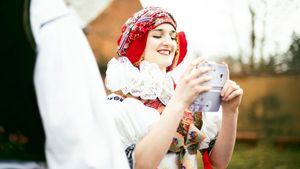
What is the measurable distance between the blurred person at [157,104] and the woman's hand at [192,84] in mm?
31

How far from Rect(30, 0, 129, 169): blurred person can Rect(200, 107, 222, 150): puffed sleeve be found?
97 cm

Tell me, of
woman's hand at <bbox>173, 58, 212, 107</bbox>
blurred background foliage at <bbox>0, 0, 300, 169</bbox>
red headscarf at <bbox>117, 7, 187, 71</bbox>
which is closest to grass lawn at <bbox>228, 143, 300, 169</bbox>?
blurred background foliage at <bbox>0, 0, 300, 169</bbox>

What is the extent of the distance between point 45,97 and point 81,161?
149mm

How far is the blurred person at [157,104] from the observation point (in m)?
1.76

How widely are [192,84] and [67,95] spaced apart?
0.65 meters

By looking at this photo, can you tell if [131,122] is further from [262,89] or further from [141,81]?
[262,89]

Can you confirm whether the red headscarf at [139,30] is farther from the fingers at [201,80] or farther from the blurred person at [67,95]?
the blurred person at [67,95]

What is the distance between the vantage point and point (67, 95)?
1062 millimetres

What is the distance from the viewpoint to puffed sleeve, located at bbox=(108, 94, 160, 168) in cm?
182

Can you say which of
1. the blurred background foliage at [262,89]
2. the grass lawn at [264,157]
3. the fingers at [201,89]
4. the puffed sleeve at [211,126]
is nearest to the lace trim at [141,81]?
the puffed sleeve at [211,126]

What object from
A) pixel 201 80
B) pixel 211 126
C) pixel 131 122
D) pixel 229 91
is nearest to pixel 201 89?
pixel 201 80

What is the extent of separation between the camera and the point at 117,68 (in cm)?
197

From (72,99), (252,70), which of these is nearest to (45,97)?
(72,99)

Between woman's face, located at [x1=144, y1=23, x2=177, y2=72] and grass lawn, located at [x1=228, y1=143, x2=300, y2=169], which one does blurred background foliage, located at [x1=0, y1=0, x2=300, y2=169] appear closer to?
grass lawn, located at [x1=228, y1=143, x2=300, y2=169]
